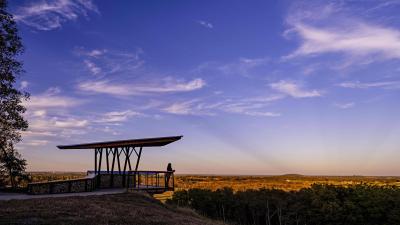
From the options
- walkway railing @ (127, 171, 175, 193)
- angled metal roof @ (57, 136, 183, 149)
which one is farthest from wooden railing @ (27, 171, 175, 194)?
angled metal roof @ (57, 136, 183, 149)

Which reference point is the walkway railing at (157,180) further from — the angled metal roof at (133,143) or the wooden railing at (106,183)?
the angled metal roof at (133,143)

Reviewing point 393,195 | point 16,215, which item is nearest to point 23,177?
point 16,215

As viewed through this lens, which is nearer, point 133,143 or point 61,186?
point 61,186

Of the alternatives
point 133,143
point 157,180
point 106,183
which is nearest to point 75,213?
point 133,143

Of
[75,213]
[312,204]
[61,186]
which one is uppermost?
[61,186]

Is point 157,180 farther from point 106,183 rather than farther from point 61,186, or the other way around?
point 61,186

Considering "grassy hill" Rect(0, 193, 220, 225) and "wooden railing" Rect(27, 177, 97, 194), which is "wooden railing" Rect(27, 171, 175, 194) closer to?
"wooden railing" Rect(27, 177, 97, 194)

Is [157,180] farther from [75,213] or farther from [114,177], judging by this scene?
[75,213]

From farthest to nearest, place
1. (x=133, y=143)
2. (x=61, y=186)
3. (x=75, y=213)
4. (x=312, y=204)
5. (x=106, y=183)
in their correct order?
(x=312, y=204)
(x=106, y=183)
(x=133, y=143)
(x=61, y=186)
(x=75, y=213)

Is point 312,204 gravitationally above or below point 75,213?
below

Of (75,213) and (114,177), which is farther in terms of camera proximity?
(114,177)

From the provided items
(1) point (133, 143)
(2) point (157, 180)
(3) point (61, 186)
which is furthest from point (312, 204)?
(3) point (61, 186)

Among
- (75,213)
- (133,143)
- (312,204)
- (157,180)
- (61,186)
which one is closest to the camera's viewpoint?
(75,213)

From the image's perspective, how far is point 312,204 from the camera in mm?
38562
